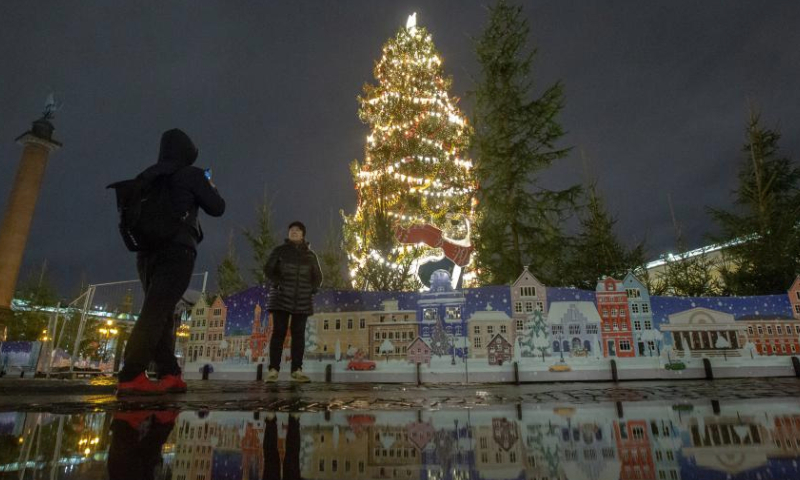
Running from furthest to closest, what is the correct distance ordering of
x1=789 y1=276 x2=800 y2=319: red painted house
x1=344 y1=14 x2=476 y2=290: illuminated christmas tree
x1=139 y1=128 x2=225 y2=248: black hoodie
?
x1=344 y1=14 x2=476 y2=290: illuminated christmas tree
x1=789 y1=276 x2=800 y2=319: red painted house
x1=139 y1=128 x2=225 y2=248: black hoodie

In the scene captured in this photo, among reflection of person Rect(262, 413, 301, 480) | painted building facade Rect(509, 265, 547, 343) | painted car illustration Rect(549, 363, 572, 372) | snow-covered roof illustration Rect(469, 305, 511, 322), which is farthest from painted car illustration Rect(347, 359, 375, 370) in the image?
reflection of person Rect(262, 413, 301, 480)

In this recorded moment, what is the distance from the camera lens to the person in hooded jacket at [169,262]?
9.73ft

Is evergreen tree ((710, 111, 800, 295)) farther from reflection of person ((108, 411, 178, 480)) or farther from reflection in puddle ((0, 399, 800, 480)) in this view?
reflection of person ((108, 411, 178, 480))

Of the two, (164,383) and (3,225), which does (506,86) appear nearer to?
(164,383)

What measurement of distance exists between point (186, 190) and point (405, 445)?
9.04 feet

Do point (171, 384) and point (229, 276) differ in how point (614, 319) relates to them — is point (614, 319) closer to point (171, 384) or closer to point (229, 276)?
point (171, 384)

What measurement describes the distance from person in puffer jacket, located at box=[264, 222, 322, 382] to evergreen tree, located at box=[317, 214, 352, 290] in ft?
29.2

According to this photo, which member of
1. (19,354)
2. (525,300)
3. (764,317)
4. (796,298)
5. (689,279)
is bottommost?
(19,354)

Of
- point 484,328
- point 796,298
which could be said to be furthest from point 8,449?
point 796,298

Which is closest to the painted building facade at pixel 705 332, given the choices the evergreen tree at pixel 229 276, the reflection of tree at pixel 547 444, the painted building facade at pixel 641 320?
the painted building facade at pixel 641 320

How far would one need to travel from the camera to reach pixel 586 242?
11570 mm

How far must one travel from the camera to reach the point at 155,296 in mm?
3037

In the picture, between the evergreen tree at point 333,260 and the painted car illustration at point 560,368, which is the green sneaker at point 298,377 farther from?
the evergreen tree at point 333,260

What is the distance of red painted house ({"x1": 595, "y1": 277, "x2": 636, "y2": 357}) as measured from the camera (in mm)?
6902
